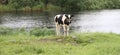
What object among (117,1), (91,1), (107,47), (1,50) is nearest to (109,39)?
(107,47)

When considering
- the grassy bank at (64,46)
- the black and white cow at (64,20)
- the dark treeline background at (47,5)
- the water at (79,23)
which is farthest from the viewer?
the dark treeline background at (47,5)

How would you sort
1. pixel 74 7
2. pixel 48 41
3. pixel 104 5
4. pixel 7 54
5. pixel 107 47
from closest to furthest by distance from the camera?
pixel 7 54
pixel 107 47
pixel 48 41
pixel 74 7
pixel 104 5

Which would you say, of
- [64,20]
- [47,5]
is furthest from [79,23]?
[47,5]

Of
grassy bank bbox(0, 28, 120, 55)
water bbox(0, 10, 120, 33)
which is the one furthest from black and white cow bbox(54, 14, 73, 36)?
water bbox(0, 10, 120, 33)

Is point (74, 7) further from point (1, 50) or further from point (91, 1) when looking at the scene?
point (1, 50)

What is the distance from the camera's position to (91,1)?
90.8m

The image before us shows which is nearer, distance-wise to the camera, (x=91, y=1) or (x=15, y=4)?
(x=15, y=4)

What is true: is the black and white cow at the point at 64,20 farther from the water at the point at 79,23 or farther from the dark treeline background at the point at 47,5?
the dark treeline background at the point at 47,5

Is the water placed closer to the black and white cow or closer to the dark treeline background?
the black and white cow

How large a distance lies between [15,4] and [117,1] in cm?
4127

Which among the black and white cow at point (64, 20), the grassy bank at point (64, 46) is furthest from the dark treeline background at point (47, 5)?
the grassy bank at point (64, 46)

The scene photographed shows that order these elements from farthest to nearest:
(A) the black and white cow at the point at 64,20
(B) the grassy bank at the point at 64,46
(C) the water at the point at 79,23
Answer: (C) the water at the point at 79,23 < (A) the black and white cow at the point at 64,20 < (B) the grassy bank at the point at 64,46

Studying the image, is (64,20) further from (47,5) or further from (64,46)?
(47,5)

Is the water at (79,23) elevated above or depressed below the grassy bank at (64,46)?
Result: below
